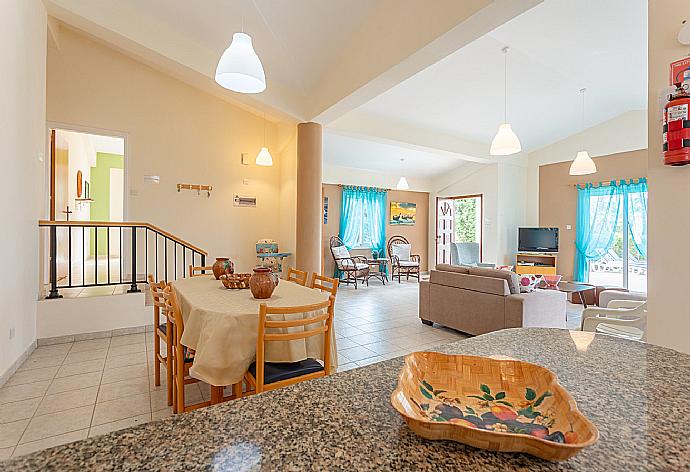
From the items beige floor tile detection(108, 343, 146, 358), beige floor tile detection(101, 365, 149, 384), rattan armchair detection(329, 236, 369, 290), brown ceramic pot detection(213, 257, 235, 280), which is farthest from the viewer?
rattan armchair detection(329, 236, 369, 290)

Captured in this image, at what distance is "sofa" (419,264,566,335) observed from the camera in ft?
12.8

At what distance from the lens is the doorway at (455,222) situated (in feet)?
31.4

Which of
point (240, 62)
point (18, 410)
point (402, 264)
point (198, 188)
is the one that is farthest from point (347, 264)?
point (18, 410)

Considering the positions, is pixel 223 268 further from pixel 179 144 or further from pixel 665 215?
pixel 179 144

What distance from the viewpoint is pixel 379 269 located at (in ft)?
30.7

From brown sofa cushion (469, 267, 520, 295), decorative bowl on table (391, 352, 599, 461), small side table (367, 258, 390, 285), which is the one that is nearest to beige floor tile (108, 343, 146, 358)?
decorative bowl on table (391, 352, 599, 461)

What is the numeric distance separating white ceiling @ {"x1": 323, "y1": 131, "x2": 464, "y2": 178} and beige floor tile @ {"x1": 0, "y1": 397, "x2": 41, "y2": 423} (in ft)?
18.2

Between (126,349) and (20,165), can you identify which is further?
(126,349)

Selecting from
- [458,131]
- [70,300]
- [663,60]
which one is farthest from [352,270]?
[663,60]

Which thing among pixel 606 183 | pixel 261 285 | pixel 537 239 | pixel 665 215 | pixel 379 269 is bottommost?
pixel 379 269

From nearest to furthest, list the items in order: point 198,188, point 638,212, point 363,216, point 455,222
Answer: point 198,188, point 638,212, point 363,216, point 455,222

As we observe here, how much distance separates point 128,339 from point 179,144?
3.02m

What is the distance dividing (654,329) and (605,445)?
1.65m

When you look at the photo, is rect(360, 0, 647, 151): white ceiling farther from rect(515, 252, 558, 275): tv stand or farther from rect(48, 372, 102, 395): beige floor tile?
rect(48, 372, 102, 395): beige floor tile
